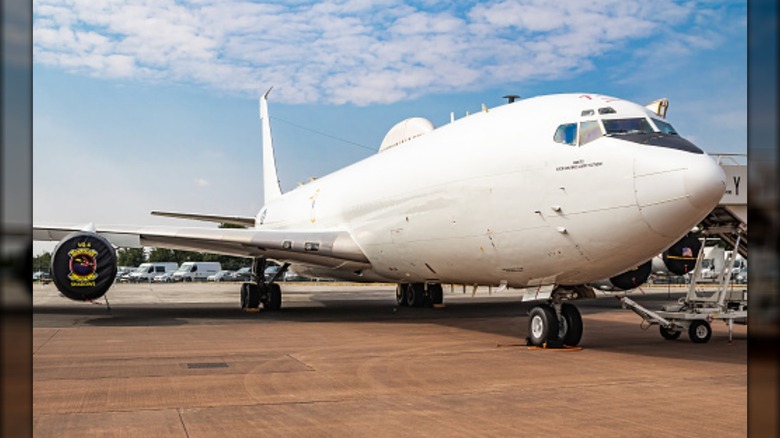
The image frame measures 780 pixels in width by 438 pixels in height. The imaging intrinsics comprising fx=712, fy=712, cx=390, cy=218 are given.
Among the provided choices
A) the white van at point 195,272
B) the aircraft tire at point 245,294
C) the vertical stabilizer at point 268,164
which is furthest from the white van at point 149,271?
the aircraft tire at point 245,294

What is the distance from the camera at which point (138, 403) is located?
676 cm

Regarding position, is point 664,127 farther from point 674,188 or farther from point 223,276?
point 223,276

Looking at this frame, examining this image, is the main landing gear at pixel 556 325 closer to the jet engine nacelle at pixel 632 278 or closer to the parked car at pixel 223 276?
the jet engine nacelle at pixel 632 278

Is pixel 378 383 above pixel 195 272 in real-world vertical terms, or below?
above

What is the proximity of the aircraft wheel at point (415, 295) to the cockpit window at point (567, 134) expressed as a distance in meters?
12.3

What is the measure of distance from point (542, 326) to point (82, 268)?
9.84 metres

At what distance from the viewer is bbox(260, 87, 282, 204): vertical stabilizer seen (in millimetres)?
30438

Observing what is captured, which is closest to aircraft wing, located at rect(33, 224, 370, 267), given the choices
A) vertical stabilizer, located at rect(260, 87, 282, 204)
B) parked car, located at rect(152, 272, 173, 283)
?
vertical stabilizer, located at rect(260, 87, 282, 204)

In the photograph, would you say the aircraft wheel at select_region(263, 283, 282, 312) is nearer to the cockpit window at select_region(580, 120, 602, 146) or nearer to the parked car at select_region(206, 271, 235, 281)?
the cockpit window at select_region(580, 120, 602, 146)

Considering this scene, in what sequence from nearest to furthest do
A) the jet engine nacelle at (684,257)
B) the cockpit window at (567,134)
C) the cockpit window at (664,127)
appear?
the cockpit window at (664,127), the cockpit window at (567,134), the jet engine nacelle at (684,257)

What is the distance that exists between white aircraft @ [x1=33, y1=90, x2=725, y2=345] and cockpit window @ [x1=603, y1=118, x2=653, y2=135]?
0.02 m

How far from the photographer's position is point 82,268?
15.2m

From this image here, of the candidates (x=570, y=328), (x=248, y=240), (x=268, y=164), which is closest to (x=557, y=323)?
(x=570, y=328)

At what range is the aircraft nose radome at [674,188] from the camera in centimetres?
848
